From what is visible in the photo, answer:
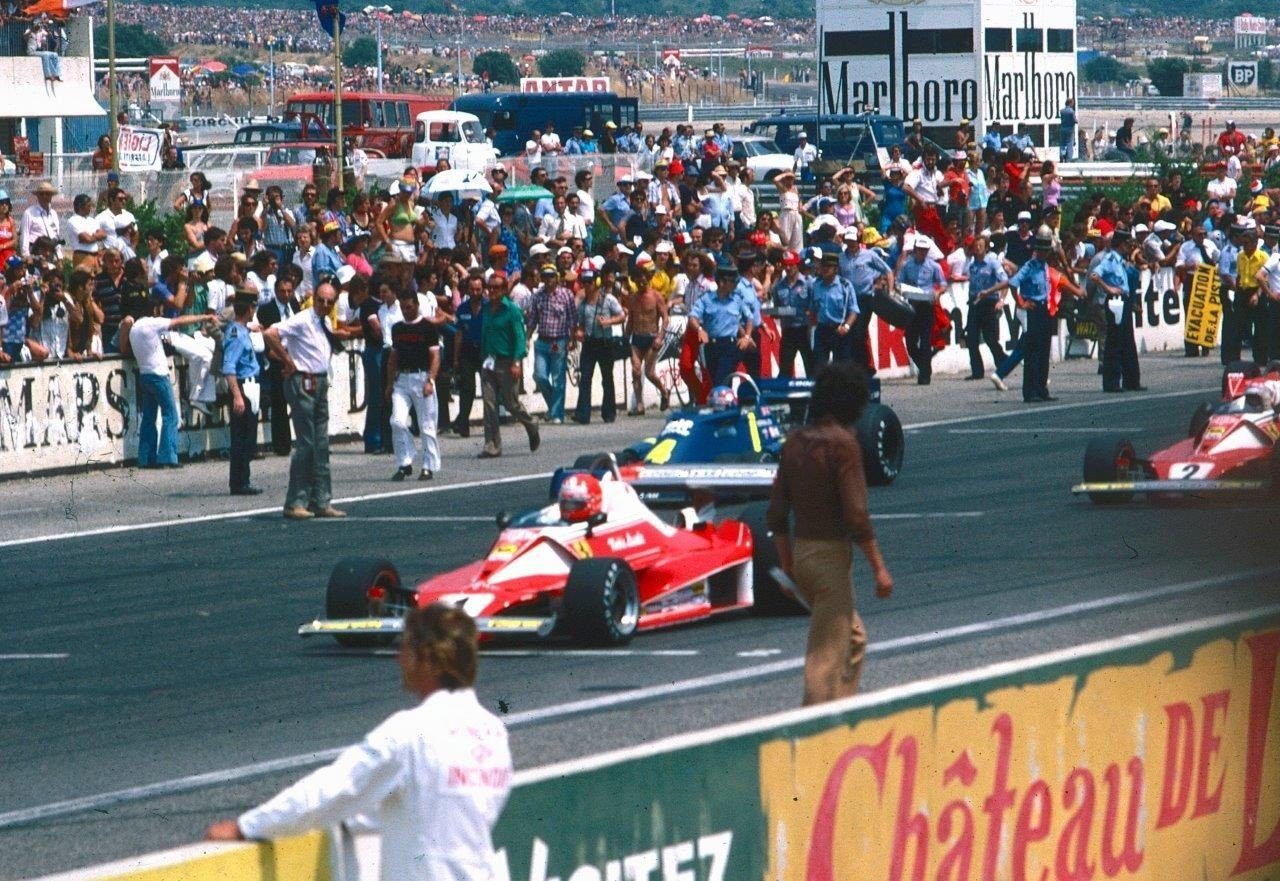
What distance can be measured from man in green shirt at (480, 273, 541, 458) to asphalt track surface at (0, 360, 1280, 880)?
6.60 ft

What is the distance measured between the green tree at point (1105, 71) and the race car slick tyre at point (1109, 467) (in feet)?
375

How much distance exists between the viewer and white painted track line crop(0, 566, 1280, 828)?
9.60 m

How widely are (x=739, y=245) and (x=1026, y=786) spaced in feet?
63.8

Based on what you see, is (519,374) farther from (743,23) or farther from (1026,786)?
(743,23)

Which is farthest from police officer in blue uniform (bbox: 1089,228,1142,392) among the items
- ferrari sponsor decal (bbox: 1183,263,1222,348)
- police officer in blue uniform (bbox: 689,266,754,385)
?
police officer in blue uniform (bbox: 689,266,754,385)

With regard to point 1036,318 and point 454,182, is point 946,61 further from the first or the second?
point 1036,318

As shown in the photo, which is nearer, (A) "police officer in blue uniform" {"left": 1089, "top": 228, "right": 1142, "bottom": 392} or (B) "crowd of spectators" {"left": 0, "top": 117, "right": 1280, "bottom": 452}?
(B) "crowd of spectators" {"left": 0, "top": 117, "right": 1280, "bottom": 452}

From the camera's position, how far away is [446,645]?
5879 millimetres

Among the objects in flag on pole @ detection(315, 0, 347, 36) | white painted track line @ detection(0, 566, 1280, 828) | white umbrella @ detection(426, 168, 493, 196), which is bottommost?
white painted track line @ detection(0, 566, 1280, 828)

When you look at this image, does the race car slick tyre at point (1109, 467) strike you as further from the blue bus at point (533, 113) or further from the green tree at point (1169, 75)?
the green tree at point (1169, 75)

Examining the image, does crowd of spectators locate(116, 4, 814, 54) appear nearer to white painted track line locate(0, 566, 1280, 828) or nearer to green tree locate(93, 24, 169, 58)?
green tree locate(93, 24, 169, 58)

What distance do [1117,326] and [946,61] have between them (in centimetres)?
3263

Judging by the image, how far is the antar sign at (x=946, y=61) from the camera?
58.7m

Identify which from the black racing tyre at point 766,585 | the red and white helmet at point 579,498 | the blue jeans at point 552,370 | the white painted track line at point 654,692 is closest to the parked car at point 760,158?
the blue jeans at point 552,370
